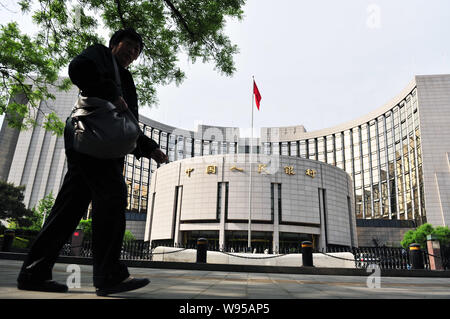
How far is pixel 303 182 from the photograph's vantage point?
129 feet

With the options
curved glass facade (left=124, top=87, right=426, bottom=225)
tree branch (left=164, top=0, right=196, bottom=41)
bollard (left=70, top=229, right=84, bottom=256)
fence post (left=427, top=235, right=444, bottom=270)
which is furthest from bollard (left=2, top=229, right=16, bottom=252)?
curved glass facade (left=124, top=87, right=426, bottom=225)

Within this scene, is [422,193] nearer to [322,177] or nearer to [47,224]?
[322,177]

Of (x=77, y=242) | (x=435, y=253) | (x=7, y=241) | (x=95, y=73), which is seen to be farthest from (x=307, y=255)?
(x=7, y=241)

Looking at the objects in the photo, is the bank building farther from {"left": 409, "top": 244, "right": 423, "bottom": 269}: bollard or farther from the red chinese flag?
{"left": 409, "top": 244, "right": 423, "bottom": 269}: bollard

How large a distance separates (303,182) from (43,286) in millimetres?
39509

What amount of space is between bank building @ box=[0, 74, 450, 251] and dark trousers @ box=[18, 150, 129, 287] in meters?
25.1

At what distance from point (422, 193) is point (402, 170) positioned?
7182 millimetres

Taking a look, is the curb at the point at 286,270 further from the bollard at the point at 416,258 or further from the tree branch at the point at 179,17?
the tree branch at the point at 179,17

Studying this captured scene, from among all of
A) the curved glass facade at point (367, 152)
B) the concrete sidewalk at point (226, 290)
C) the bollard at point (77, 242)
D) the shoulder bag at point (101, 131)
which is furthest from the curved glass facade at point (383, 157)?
the shoulder bag at point (101, 131)

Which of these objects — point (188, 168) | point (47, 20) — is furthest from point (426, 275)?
point (188, 168)

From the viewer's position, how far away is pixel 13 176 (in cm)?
5384

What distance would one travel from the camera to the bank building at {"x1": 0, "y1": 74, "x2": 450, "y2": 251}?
3772 cm

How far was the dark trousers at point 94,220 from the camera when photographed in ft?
6.47

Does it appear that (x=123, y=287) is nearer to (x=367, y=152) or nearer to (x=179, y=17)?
(x=179, y=17)
